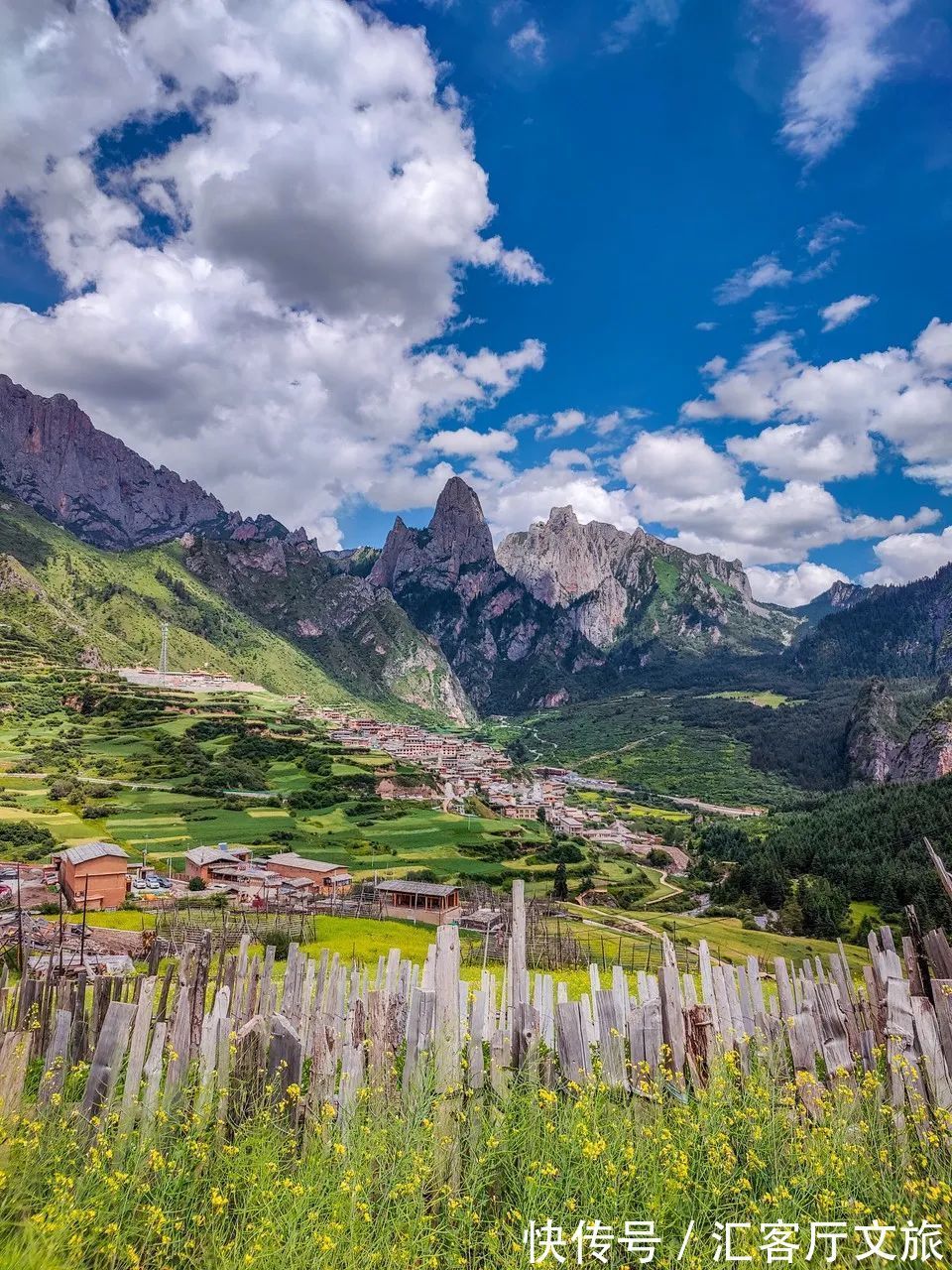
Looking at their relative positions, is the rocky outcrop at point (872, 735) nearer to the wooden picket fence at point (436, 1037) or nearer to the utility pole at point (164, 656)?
the utility pole at point (164, 656)

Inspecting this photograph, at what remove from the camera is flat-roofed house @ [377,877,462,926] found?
34125mm

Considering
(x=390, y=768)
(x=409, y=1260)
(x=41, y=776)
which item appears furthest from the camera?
(x=390, y=768)

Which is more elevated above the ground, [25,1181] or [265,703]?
[265,703]

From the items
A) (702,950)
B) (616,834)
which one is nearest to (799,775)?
(616,834)

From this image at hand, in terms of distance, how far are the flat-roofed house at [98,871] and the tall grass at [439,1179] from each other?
29.9 metres

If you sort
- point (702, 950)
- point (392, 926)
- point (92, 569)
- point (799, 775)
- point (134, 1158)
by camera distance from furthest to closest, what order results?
point (92, 569) < point (799, 775) < point (392, 926) < point (702, 950) < point (134, 1158)

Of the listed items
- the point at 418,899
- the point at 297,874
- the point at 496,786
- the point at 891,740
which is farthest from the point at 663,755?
the point at 418,899

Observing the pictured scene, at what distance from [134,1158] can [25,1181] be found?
56 cm

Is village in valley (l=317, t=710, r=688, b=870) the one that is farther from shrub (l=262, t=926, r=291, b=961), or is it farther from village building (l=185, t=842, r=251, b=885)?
shrub (l=262, t=926, r=291, b=961)

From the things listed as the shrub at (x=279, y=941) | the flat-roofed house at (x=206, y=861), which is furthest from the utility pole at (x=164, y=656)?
the shrub at (x=279, y=941)

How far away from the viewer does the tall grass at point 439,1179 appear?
3.66m

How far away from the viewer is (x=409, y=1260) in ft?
12.0

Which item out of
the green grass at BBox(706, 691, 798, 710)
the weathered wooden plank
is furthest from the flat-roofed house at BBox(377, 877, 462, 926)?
the green grass at BBox(706, 691, 798, 710)

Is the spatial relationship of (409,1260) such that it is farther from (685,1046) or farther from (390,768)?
(390,768)
